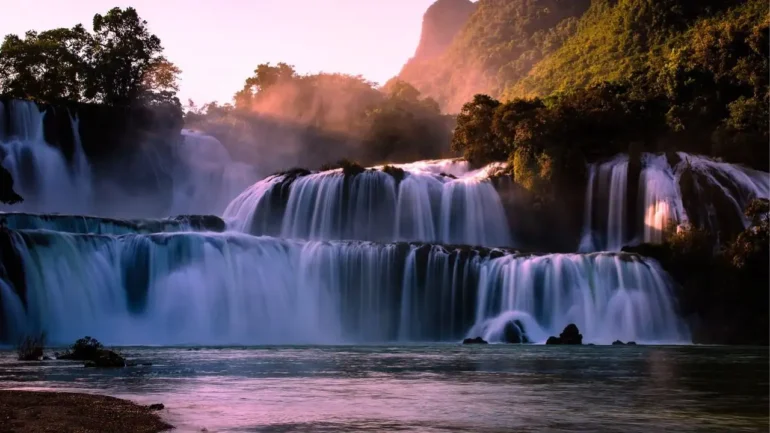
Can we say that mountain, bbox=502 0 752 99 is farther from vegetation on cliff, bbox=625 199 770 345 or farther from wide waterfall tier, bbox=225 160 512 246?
vegetation on cliff, bbox=625 199 770 345

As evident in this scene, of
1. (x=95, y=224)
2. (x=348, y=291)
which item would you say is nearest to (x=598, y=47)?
(x=348, y=291)

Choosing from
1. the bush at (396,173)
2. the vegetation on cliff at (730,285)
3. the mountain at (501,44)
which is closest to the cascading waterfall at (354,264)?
the bush at (396,173)

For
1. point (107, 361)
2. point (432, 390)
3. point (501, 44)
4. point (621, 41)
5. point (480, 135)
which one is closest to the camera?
point (432, 390)

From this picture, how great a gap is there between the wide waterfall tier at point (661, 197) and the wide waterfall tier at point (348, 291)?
21.7ft

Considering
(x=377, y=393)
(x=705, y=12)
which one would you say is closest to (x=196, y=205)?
(x=705, y=12)

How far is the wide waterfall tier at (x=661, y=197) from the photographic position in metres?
50.1

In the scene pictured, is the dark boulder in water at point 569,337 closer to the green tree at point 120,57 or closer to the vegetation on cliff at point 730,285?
the vegetation on cliff at point 730,285

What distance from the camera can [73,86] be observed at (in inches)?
2830

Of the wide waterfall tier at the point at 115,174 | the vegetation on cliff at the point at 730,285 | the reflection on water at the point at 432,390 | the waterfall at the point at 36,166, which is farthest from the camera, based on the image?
the wide waterfall tier at the point at 115,174

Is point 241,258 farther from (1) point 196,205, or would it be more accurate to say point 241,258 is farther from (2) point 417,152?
(2) point 417,152

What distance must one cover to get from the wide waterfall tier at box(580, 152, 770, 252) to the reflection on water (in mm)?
21536

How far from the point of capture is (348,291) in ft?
148

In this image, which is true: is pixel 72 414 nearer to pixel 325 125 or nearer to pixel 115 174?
pixel 115 174

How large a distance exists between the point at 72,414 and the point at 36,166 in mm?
51079
